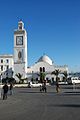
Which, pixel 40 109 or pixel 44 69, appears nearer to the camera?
pixel 40 109

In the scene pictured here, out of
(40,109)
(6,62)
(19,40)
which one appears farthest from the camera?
(6,62)

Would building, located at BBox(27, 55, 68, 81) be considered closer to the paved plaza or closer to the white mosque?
the white mosque

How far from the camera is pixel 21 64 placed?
343 ft

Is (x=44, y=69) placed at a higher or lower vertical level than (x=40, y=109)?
higher

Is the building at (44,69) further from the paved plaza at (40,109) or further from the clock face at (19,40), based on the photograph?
the paved plaza at (40,109)

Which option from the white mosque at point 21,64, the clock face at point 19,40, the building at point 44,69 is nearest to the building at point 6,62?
the white mosque at point 21,64

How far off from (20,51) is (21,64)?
4.48 meters

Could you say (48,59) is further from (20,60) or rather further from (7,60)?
(20,60)

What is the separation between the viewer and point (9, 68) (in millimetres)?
124875

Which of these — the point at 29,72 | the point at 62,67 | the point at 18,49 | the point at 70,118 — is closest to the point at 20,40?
the point at 18,49

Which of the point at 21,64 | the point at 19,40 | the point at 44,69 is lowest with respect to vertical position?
the point at 44,69

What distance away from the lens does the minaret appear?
105 meters

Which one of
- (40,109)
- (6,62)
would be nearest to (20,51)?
(6,62)

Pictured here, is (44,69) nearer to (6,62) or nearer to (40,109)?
(6,62)
